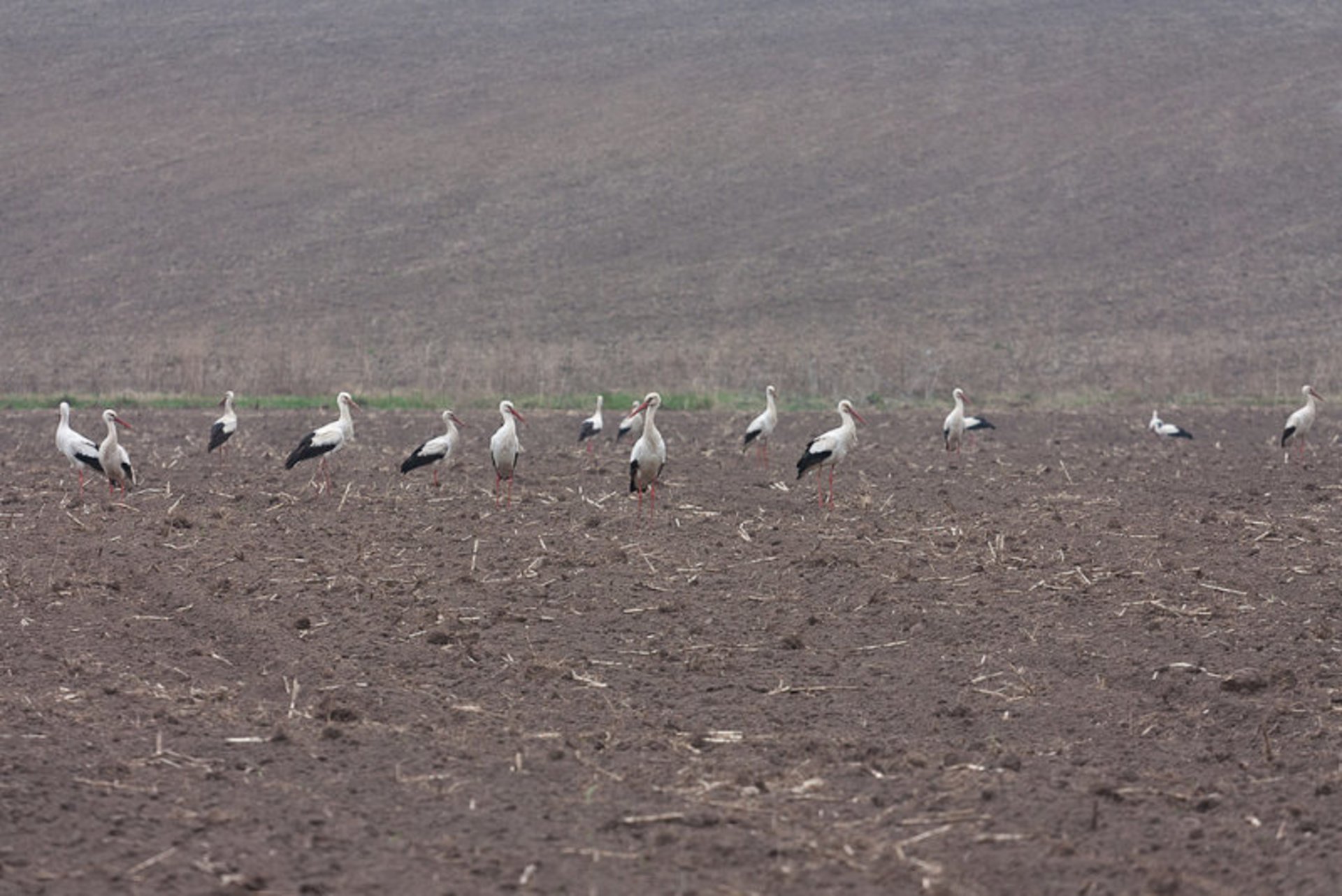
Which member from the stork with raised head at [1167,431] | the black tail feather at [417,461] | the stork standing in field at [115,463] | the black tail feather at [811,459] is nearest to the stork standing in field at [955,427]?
the stork with raised head at [1167,431]

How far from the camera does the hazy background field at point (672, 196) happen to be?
1078 inches

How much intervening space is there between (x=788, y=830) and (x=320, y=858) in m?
1.73

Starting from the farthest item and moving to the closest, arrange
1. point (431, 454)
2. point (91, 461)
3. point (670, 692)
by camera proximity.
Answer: point (431, 454)
point (91, 461)
point (670, 692)

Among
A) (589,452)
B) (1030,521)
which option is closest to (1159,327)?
(589,452)

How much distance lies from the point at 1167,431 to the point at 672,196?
21.2 m

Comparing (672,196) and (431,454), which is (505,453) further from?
(672,196)

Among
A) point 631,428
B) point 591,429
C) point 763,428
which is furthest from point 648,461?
point 631,428

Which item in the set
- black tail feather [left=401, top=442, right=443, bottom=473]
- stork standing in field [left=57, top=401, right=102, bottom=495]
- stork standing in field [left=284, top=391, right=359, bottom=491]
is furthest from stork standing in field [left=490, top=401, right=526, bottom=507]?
stork standing in field [left=57, top=401, right=102, bottom=495]

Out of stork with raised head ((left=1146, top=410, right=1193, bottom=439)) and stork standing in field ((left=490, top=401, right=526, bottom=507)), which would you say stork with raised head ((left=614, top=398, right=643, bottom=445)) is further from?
stork with raised head ((left=1146, top=410, right=1193, bottom=439))

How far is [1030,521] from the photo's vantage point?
1153cm

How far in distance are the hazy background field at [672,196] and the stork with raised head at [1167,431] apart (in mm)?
5245

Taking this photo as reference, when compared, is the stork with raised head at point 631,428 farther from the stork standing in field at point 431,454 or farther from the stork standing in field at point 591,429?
the stork standing in field at point 431,454

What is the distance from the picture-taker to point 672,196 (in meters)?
36.8

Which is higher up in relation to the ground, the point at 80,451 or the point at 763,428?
the point at 80,451
